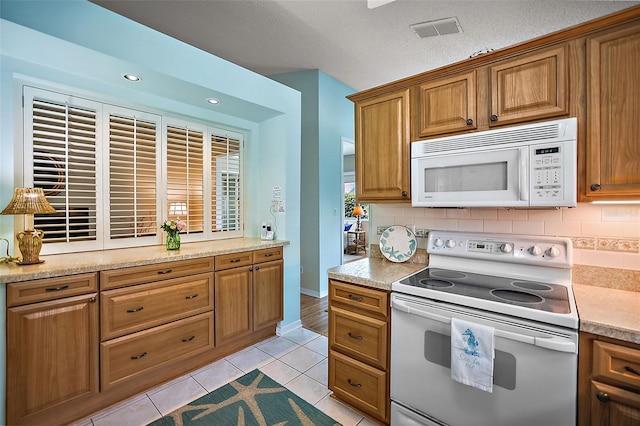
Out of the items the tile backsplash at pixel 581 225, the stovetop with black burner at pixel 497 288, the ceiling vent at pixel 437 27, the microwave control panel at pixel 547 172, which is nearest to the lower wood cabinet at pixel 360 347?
the stovetop with black burner at pixel 497 288

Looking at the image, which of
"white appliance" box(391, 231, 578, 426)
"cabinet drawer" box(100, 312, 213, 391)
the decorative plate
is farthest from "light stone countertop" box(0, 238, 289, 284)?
"white appliance" box(391, 231, 578, 426)

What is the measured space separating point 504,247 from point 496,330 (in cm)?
63

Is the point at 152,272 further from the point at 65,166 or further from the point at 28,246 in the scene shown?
the point at 65,166

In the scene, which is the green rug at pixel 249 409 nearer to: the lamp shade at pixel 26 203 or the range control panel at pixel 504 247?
the range control panel at pixel 504 247

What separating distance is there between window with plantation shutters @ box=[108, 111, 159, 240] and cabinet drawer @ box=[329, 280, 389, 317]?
1.87 m

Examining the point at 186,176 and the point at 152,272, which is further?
the point at 186,176

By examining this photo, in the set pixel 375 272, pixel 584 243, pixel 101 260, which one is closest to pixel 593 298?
pixel 584 243

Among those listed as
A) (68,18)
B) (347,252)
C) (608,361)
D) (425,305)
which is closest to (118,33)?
(68,18)

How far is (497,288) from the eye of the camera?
1591 millimetres

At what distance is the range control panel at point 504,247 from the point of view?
5.33ft

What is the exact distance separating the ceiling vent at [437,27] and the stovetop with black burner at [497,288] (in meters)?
2.39

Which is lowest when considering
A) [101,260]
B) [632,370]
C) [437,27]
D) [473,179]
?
[632,370]

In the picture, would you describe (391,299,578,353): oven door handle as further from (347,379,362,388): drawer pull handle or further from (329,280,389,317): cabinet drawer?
(347,379,362,388): drawer pull handle

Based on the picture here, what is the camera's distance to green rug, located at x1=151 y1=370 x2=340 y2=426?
1827 mm
